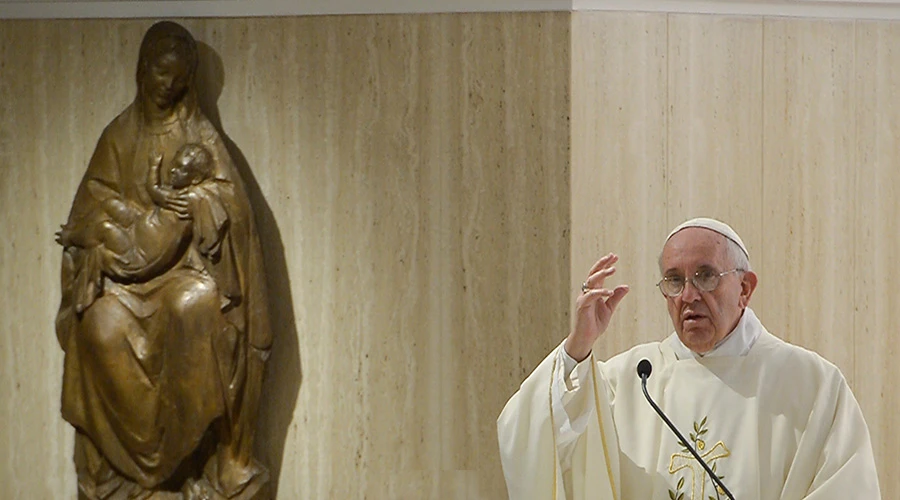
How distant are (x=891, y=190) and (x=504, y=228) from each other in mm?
1491

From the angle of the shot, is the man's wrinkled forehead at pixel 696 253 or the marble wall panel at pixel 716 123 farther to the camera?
the marble wall panel at pixel 716 123

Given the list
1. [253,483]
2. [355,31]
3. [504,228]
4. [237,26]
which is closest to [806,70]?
[504,228]

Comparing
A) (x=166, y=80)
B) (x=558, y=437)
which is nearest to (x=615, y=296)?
(x=558, y=437)

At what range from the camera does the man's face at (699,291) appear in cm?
339

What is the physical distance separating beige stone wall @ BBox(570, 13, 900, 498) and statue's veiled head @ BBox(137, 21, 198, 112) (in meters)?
1.42

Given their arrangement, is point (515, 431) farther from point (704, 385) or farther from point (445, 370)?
point (445, 370)

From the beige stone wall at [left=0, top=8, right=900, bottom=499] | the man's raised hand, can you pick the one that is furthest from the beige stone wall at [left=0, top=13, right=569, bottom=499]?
the man's raised hand

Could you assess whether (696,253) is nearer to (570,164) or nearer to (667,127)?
(570,164)

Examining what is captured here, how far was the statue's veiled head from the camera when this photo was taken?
4.88m

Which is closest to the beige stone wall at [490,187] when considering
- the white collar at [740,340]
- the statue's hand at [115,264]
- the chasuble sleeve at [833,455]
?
the statue's hand at [115,264]

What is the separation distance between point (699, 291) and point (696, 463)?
445mm

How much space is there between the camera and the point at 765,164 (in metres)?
4.94

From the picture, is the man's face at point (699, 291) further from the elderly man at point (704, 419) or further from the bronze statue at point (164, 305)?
the bronze statue at point (164, 305)

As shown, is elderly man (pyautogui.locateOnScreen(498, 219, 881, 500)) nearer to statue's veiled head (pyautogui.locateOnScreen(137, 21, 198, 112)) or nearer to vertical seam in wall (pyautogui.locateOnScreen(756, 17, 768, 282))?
vertical seam in wall (pyautogui.locateOnScreen(756, 17, 768, 282))
